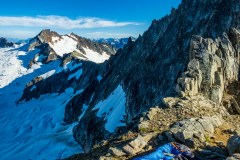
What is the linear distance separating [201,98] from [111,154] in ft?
38.9

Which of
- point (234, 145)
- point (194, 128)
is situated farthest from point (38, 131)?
point (234, 145)

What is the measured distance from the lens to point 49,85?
509 feet

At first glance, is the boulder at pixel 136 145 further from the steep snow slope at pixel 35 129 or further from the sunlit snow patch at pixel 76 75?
the sunlit snow patch at pixel 76 75

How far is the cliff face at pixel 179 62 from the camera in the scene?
99.8ft

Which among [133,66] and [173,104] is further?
[133,66]

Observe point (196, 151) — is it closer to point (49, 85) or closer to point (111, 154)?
point (111, 154)

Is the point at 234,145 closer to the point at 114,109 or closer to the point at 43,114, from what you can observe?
the point at 114,109

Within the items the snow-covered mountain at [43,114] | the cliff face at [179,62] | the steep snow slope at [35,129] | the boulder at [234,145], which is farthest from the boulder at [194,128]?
the steep snow slope at [35,129]

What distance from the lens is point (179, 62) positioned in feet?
156

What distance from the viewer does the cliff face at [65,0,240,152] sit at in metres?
30.4

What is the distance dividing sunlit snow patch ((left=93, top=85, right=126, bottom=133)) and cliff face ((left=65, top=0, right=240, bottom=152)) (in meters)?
0.76

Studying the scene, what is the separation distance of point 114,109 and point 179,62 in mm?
23087

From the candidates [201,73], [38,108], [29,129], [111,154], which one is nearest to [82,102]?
[29,129]

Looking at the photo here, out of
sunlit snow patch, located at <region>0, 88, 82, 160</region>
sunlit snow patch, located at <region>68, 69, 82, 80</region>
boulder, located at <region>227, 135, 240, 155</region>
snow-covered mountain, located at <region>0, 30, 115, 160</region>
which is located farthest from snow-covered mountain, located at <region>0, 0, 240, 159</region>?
boulder, located at <region>227, 135, 240, 155</region>
